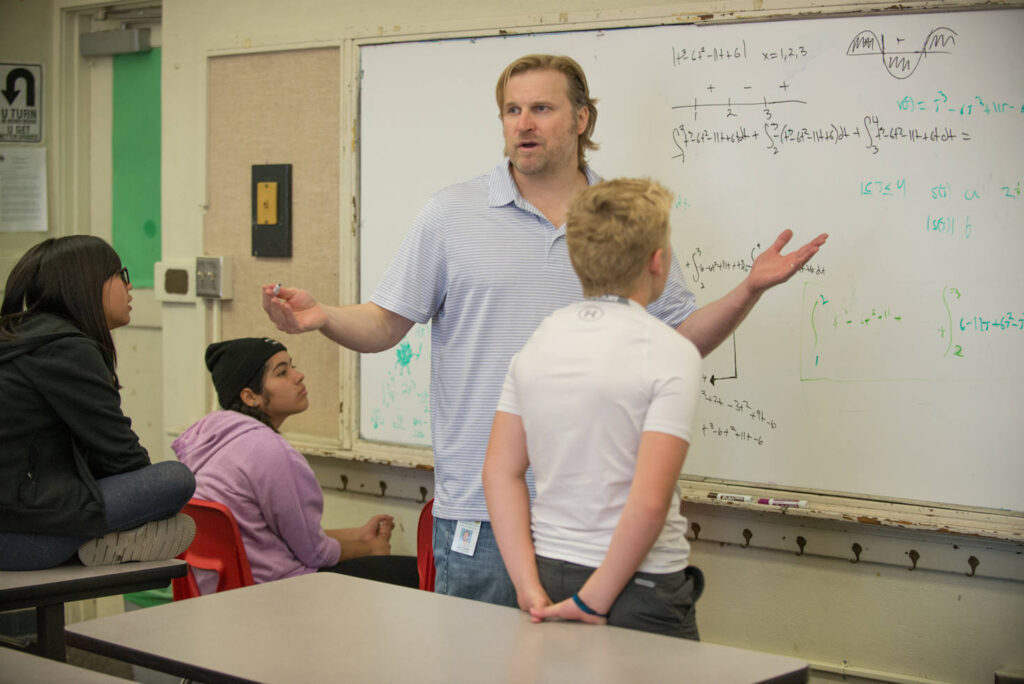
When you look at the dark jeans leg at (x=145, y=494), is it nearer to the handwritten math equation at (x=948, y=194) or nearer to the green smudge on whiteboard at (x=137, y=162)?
the handwritten math equation at (x=948, y=194)

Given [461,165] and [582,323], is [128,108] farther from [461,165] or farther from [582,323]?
[582,323]

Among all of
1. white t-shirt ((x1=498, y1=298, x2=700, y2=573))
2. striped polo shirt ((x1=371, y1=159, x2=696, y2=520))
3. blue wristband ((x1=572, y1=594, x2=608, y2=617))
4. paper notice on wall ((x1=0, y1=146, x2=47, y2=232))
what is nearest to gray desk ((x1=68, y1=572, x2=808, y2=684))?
blue wristband ((x1=572, y1=594, x2=608, y2=617))

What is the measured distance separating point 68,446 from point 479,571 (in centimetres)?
97

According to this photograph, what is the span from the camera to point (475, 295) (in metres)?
1.95

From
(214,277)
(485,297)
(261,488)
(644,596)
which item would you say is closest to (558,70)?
(485,297)

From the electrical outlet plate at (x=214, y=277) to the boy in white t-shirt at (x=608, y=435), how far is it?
7.38 ft

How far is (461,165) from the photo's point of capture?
10.2 ft

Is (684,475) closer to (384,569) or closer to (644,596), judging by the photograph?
(384,569)

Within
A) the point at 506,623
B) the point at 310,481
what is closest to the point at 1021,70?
the point at 506,623

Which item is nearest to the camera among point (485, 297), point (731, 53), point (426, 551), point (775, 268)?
Result: point (775, 268)

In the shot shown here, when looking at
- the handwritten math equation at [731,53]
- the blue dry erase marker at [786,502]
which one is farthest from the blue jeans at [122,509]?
the handwritten math equation at [731,53]

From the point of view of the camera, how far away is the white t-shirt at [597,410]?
1.41m

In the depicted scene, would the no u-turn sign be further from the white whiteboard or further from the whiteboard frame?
the white whiteboard

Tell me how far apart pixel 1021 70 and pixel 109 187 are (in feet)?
11.2
